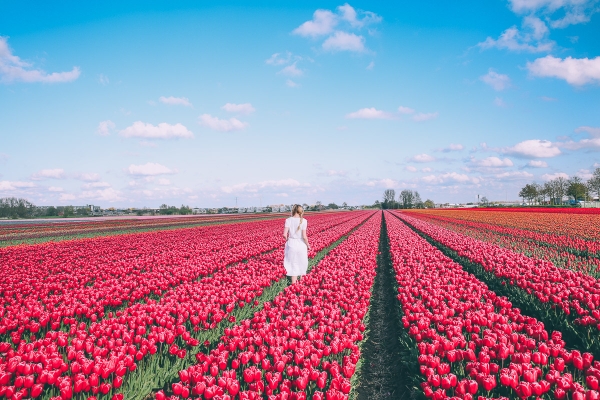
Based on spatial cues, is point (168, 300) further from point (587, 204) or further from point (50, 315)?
point (587, 204)

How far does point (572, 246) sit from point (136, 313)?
16799 millimetres

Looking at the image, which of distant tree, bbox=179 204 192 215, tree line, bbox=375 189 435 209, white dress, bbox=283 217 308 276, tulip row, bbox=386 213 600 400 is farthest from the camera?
tree line, bbox=375 189 435 209

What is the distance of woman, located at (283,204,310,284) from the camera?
8.91 m

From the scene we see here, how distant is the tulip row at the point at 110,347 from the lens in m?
3.32

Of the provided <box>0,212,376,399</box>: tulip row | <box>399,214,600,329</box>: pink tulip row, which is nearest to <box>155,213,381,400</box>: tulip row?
<box>0,212,376,399</box>: tulip row

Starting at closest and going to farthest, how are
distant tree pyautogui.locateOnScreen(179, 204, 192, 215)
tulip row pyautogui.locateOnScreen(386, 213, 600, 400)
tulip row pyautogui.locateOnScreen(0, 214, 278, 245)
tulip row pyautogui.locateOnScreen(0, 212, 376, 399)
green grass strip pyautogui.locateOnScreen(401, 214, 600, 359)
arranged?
tulip row pyautogui.locateOnScreen(386, 213, 600, 400)
tulip row pyautogui.locateOnScreen(0, 212, 376, 399)
green grass strip pyautogui.locateOnScreen(401, 214, 600, 359)
tulip row pyautogui.locateOnScreen(0, 214, 278, 245)
distant tree pyautogui.locateOnScreen(179, 204, 192, 215)

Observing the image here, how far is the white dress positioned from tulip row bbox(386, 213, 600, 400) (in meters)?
2.56

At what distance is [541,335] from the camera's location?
4.41 meters

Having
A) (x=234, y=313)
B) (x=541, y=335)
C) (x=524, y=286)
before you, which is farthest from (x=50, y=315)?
(x=524, y=286)

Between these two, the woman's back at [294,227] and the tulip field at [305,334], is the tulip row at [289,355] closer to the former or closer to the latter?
the tulip field at [305,334]

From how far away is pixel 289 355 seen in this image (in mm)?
3988

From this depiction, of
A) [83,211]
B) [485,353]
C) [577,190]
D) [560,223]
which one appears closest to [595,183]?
[577,190]

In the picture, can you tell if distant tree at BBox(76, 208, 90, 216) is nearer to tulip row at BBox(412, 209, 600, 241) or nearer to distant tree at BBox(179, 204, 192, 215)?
distant tree at BBox(179, 204, 192, 215)

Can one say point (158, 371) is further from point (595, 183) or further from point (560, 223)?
point (595, 183)
